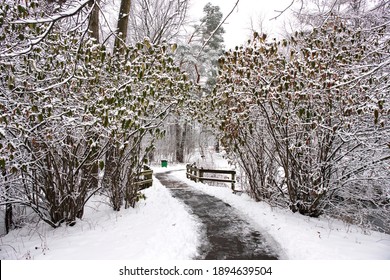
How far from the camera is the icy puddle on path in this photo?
523 cm

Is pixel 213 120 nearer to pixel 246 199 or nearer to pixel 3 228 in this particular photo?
pixel 246 199

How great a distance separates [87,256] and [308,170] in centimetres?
597

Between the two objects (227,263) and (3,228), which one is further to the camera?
(3,228)

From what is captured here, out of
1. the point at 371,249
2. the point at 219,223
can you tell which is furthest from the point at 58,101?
the point at 371,249

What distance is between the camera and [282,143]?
8.53m

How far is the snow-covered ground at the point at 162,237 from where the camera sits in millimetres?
5105

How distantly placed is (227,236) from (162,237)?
1.51 m

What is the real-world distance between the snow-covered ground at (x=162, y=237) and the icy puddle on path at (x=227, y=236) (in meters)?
0.28

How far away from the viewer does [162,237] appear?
5.89m

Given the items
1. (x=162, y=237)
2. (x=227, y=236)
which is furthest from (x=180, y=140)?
(x=162, y=237)

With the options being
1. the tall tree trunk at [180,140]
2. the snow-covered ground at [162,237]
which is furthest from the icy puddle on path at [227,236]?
the tall tree trunk at [180,140]

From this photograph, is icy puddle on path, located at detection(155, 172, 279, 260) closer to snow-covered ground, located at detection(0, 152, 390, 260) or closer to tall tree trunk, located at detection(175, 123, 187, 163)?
snow-covered ground, located at detection(0, 152, 390, 260)

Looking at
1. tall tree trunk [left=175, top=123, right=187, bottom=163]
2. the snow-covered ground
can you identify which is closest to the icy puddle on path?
the snow-covered ground

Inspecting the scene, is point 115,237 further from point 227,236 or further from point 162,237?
point 227,236
